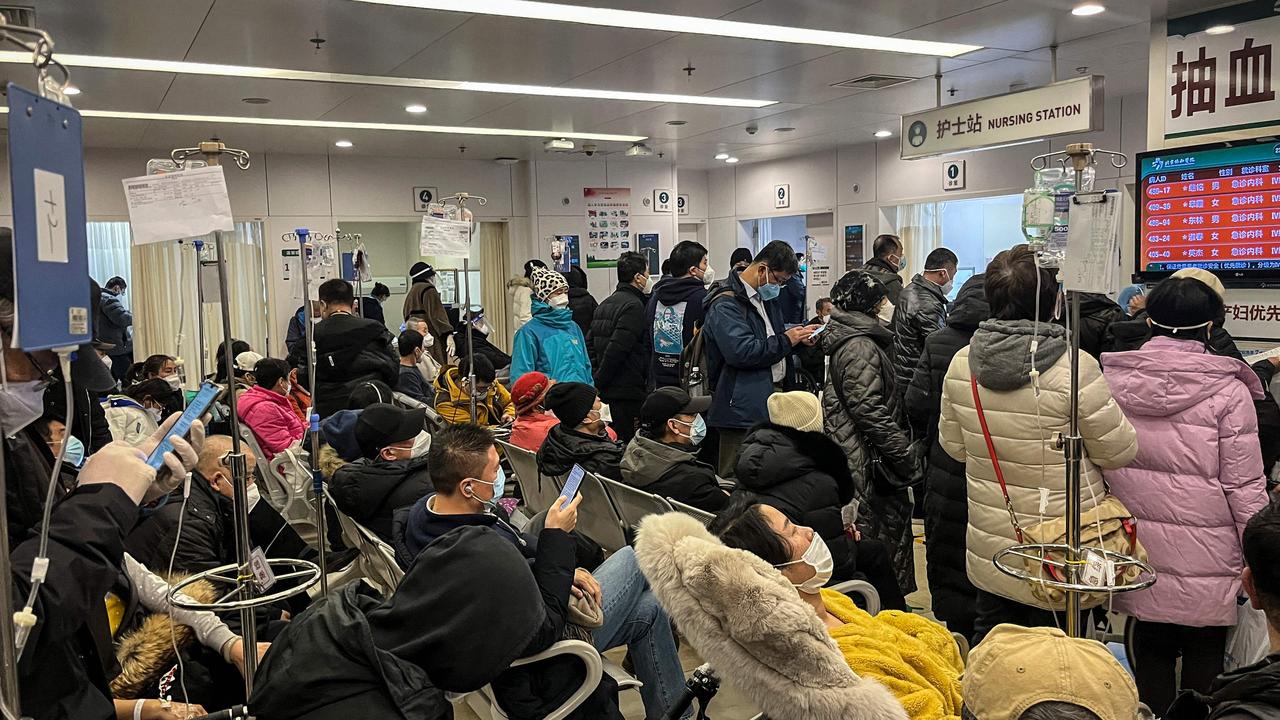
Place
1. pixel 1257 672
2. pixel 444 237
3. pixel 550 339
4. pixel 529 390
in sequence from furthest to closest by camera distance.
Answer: pixel 550 339 → pixel 444 237 → pixel 529 390 → pixel 1257 672

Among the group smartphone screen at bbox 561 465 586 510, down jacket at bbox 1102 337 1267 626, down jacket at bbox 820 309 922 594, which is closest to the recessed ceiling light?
down jacket at bbox 820 309 922 594

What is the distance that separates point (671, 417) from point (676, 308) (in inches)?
Result: 80.1

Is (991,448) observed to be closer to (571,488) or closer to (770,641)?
(571,488)

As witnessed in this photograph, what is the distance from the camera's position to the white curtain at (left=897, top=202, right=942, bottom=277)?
389 inches

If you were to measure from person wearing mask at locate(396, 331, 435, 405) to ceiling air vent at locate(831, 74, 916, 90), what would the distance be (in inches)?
132

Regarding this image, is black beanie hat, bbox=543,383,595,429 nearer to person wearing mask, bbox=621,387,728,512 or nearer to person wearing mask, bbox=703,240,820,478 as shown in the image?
person wearing mask, bbox=621,387,728,512

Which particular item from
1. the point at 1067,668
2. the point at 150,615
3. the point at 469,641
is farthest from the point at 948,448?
the point at 150,615

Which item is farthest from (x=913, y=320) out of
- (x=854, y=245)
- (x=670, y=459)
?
(x=854, y=245)

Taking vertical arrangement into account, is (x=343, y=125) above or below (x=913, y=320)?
above

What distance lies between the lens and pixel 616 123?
26.3 ft

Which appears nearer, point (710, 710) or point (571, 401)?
point (710, 710)

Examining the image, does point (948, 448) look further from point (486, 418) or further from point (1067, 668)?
point (486, 418)

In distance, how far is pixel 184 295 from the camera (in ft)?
32.0

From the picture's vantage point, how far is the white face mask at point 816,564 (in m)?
2.29
